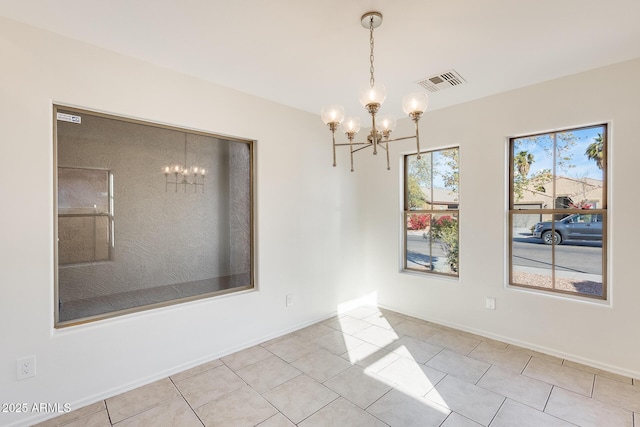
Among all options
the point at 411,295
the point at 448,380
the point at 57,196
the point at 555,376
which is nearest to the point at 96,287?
the point at 57,196

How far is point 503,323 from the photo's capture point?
3.31 metres

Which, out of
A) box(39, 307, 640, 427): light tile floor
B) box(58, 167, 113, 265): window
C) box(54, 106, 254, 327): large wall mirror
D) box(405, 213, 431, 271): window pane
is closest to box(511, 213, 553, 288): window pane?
box(39, 307, 640, 427): light tile floor

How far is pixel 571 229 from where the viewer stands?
2.99 metres

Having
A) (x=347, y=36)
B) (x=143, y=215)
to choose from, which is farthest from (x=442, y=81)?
(x=143, y=215)

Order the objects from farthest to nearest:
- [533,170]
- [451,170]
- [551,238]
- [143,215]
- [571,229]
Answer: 1. [451,170]
2. [533,170]
3. [551,238]
4. [571,229]
5. [143,215]

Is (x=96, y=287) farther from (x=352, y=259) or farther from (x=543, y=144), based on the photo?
(x=543, y=144)

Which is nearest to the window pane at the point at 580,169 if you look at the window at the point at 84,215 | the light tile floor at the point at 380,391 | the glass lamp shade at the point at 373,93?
the light tile floor at the point at 380,391

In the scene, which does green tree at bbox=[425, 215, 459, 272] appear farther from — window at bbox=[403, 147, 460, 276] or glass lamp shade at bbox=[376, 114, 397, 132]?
glass lamp shade at bbox=[376, 114, 397, 132]

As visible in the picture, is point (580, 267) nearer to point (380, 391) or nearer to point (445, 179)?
point (445, 179)

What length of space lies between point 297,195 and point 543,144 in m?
2.73

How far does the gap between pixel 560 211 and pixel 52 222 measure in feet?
14.6

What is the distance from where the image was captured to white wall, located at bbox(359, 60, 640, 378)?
103 inches

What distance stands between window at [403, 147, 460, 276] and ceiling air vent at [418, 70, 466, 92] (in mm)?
954

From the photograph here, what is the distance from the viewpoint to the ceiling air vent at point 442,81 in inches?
112
